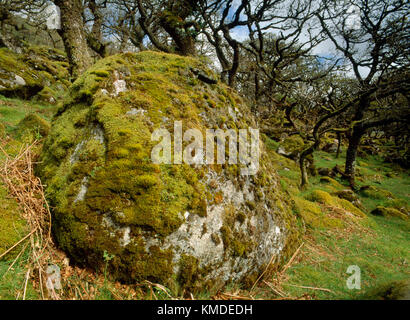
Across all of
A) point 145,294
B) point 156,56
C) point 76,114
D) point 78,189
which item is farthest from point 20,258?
point 156,56

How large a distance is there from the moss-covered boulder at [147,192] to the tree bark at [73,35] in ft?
15.7

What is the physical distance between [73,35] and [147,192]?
743 cm

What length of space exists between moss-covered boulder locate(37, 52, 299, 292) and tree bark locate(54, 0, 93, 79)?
4.77m

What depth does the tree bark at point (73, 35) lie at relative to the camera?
6684mm

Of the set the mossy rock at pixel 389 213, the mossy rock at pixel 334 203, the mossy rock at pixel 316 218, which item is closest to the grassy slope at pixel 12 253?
the mossy rock at pixel 316 218

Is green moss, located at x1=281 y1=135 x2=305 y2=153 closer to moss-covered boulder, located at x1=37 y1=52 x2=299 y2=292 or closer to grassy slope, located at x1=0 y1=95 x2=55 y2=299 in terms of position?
moss-covered boulder, located at x1=37 y1=52 x2=299 y2=292

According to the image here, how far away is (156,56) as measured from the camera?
3711 mm

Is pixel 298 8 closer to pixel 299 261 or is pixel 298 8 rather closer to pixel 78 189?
pixel 299 261

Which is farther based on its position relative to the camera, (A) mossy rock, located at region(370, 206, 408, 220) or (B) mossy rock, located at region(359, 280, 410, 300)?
(A) mossy rock, located at region(370, 206, 408, 220)

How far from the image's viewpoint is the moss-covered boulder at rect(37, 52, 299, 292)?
7.06 feet

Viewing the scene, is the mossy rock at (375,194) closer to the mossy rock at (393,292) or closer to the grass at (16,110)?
the mossy rock at (393,292)

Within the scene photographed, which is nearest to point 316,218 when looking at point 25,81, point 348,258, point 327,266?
point 348,258

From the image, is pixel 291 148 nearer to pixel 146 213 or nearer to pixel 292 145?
pixel 292 145

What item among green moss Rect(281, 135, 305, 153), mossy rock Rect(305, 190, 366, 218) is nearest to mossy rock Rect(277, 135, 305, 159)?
green moss Rect(281, 135, 305, 153)
